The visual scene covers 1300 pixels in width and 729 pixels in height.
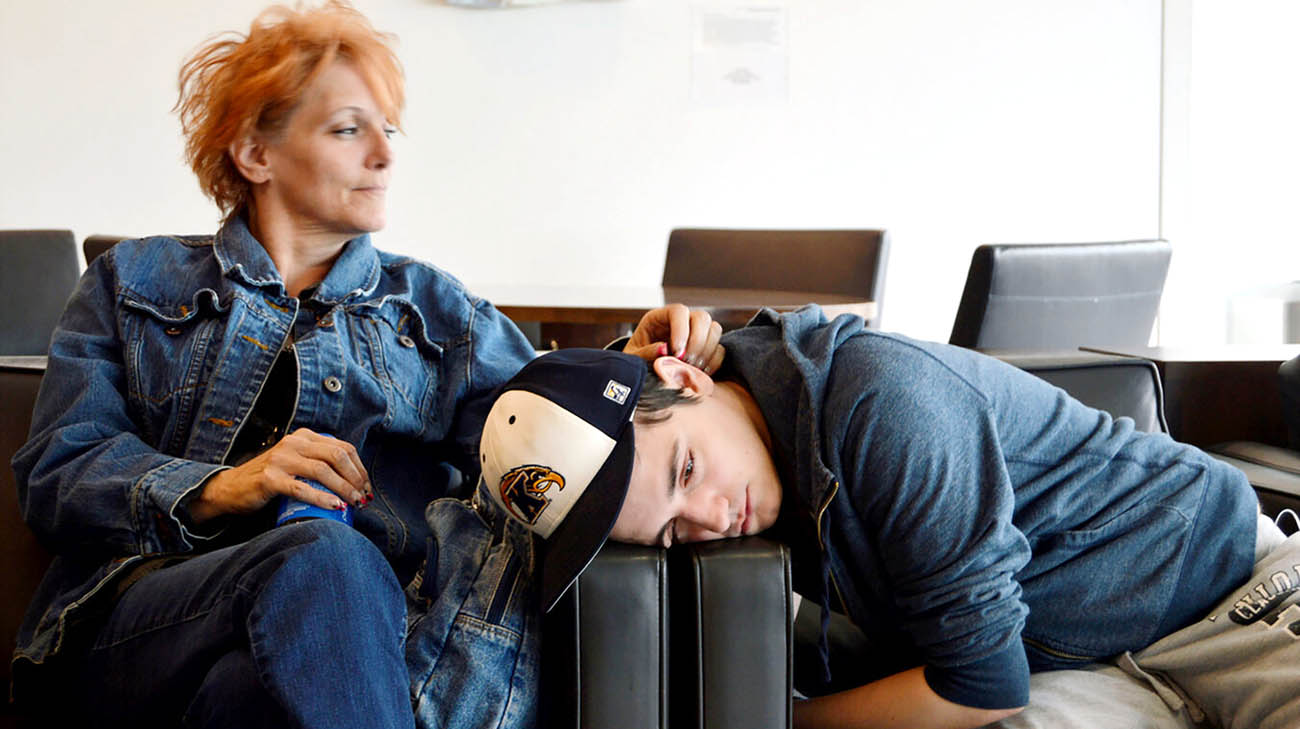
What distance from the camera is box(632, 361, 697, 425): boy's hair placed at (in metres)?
1.23

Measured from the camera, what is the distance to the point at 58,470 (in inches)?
56.1

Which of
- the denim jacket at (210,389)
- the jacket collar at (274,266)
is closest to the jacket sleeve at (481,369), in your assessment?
the denim jacket at (210,389)

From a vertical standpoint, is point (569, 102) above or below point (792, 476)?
above

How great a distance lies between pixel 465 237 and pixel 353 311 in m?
2.84

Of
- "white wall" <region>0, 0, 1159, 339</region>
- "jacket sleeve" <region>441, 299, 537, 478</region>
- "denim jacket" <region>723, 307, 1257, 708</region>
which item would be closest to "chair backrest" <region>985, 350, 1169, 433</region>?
"denim jacket" <region>723, 307, 1257, 708</region>

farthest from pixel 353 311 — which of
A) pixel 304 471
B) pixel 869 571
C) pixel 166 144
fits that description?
pixel 166 144

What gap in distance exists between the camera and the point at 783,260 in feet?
10.3

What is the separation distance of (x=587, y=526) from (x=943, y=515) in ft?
1.19

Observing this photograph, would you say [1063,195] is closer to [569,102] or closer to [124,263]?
[569,102]

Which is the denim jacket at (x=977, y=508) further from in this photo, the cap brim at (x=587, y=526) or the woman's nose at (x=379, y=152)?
the woman's nose at (x=379, y=152)

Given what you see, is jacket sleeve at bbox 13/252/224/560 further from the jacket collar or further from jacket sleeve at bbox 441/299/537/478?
jacket sleeve at bbox 441/299/537/478

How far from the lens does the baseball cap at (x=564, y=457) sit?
1148mm

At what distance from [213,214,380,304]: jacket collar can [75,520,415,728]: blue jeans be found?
0.48 metres

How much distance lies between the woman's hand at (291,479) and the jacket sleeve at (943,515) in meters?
0.56
